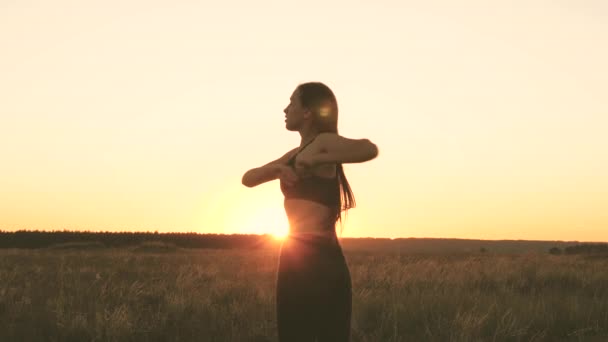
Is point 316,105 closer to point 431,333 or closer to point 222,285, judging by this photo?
point 431,333

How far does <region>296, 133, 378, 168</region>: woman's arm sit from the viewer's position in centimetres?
284

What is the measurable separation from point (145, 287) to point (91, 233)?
5942 centimetres

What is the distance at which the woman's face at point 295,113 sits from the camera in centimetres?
308

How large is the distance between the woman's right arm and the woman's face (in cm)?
13

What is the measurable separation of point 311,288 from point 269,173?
22.1 inches

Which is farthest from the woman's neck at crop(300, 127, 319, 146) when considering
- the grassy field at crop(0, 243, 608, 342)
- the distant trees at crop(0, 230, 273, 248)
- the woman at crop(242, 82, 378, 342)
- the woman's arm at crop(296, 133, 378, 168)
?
the distant trees at crop(0, 230, 273, 248)

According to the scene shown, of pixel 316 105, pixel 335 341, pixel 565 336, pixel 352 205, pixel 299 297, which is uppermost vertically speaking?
pixel 316 105

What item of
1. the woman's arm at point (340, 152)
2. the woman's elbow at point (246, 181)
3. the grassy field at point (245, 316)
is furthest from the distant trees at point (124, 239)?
the woman's arm at point (340, 152)

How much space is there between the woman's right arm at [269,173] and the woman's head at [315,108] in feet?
0.49

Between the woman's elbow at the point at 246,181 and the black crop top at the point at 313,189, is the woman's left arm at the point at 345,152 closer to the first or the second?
the black crop top at the point at 313,189

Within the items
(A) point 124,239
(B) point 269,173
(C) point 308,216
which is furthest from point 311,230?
(A) point 124,239

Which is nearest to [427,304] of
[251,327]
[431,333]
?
[431,333]

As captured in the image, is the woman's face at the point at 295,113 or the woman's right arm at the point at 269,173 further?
the woman's face at the point at 295,113

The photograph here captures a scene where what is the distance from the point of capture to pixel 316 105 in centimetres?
306
